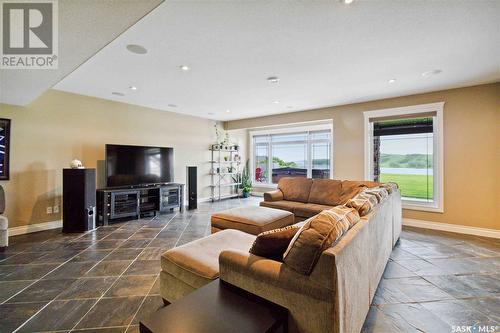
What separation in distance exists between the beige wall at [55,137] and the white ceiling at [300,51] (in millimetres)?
443

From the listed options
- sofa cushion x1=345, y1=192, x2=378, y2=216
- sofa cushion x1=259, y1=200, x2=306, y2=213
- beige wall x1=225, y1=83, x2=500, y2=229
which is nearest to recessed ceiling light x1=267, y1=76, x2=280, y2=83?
sofa cushion x1=259, y1=200, x2=306, y2=213

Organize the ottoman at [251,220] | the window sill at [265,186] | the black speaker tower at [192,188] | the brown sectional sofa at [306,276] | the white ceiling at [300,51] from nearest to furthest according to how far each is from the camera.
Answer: the brown sectional sofa at [306,276], the white ceiling at [300,51], the ottoman at [251,220], the black speaker tower at [192,188], the window sill at [265,186]

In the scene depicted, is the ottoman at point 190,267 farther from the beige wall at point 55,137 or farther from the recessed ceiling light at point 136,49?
the beige wall at point 55,137

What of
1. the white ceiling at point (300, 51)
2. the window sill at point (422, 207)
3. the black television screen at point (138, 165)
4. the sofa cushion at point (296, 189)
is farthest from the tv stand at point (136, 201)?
the window sill at point (422, 207)

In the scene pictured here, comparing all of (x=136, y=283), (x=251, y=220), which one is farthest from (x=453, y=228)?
(x=136, y=283)

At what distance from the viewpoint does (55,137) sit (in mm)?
4148

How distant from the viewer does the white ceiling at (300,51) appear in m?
1.98

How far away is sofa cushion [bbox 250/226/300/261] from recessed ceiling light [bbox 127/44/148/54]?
2.52 meters

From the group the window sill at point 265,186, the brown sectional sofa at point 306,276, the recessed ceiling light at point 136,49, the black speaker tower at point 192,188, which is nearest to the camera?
the brown sectional sofa at point 306,276

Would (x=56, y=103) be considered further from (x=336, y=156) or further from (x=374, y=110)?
(x=374, y=110)

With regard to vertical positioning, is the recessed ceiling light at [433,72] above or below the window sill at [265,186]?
above

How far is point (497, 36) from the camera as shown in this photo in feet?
7.75

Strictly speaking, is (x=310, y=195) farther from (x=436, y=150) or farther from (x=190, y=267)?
(x=190, y=267)

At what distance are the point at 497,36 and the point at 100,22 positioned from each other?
3.83 metres
